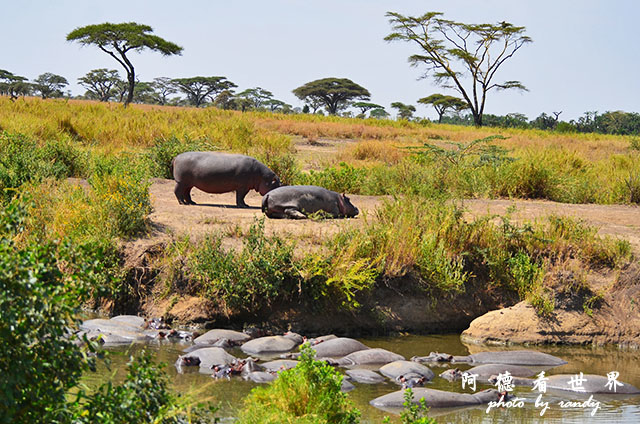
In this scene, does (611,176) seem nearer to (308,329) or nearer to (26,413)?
(308,329)

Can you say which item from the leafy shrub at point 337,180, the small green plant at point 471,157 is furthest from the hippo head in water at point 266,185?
the small green plant at point 471,157

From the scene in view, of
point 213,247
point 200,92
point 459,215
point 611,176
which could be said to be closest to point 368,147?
point 611,176

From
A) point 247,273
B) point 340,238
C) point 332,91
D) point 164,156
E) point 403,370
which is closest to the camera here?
point 403,370

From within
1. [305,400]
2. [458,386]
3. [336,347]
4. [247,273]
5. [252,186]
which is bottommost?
[458,386]

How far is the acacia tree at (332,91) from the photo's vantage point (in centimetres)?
5147

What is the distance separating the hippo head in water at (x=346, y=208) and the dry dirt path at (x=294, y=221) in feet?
0.37

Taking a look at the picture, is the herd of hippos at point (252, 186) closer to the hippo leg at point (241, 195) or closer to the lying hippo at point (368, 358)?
the hippo leg at point (241, 195)

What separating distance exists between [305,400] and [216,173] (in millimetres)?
6258

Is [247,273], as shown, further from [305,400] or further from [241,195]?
[305,400]

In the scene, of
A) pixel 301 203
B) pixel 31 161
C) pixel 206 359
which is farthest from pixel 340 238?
pixel 31 161

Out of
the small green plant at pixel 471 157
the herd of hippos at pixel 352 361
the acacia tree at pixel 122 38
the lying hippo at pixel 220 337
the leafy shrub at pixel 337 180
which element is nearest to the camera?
the herd of hippos at pixel 352 361

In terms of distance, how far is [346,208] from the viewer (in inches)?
418

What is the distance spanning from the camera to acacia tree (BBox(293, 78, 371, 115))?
51469mm

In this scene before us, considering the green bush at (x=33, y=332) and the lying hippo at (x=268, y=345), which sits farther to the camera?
the lying hippo at (x=268, y=345)
